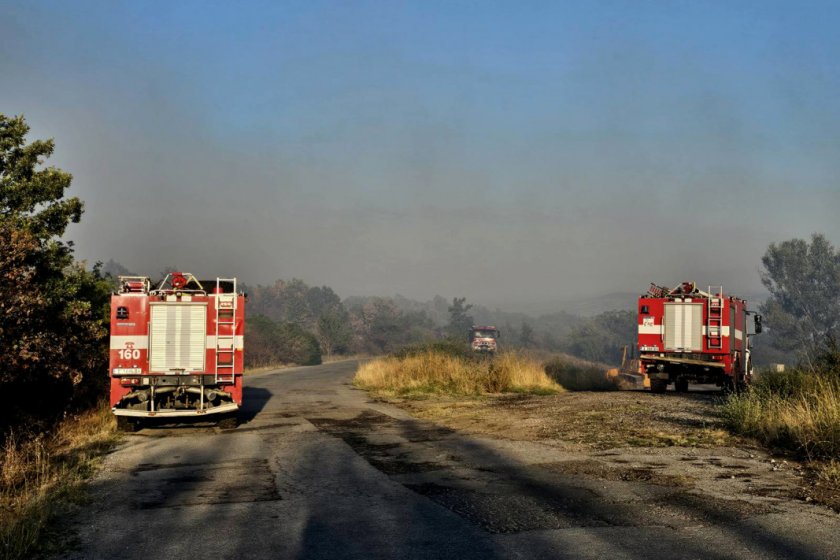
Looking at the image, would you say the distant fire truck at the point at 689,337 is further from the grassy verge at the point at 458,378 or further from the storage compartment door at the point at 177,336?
the storage compartment door at the point at 177,336

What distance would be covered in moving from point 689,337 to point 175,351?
50.0 ft

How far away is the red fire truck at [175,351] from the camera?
43.8 ft

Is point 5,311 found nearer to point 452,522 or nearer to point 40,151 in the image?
point 40,151

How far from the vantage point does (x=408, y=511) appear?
23.6 ft

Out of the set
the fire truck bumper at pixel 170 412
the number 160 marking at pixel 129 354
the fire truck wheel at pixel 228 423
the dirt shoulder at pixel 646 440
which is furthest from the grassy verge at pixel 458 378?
the number 160 marking at pixel 129 354

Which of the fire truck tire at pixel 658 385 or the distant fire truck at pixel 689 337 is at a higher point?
the distant fire truck at pixel 689 337

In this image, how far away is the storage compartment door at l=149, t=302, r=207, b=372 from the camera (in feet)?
44.4

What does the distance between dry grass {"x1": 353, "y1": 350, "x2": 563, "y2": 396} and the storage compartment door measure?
30.2 ft

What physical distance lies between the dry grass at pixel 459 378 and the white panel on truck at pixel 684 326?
4001mm

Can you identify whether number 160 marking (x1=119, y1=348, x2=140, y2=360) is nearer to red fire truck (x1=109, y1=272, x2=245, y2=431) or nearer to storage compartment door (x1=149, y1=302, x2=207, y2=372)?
red fire truck (x1=109, y1=272, x2=245, y2=431)

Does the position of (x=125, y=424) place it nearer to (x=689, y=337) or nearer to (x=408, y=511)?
(x=408, y=511)

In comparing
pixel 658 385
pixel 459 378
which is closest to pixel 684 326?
pixel 658 385

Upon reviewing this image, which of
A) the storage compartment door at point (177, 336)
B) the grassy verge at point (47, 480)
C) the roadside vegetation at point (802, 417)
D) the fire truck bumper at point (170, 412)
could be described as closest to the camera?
the grassy verge at point (47, 480)

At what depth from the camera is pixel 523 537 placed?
613cm
